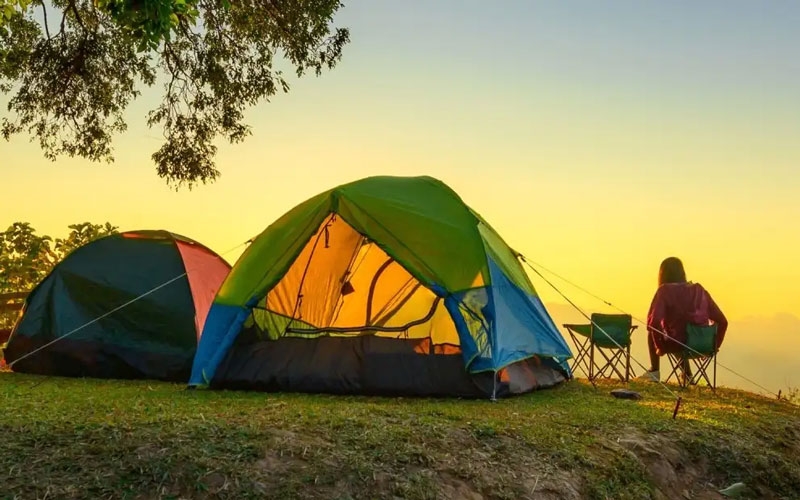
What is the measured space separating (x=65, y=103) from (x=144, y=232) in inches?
191

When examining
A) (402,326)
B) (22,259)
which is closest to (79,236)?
(22,259)

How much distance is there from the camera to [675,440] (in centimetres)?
598

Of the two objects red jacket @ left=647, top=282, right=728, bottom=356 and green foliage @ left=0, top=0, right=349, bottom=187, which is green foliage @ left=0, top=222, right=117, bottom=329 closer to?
green foliage @ left=0, top=0, right=349, bottom=187

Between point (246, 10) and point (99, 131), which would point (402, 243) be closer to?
point (246, 10)

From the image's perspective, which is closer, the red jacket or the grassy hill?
the grassy hill

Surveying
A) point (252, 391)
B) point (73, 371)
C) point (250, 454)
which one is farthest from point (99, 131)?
point (250, 454)

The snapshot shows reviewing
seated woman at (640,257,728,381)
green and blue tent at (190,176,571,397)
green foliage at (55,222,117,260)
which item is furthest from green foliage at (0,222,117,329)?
seated woman at (640,257,728,381)

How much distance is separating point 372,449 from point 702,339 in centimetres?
650

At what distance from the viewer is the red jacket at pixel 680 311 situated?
34.7 feet

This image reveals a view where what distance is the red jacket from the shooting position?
10578mm

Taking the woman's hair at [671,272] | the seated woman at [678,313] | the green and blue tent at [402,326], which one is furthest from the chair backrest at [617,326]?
the woman's hair at [671,272]

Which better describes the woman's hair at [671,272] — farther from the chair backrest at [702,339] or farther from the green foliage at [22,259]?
the green foliage at [22,259]

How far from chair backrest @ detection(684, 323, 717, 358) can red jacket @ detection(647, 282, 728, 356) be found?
48 centimetres

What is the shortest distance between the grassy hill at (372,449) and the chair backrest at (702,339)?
8.23 feet
